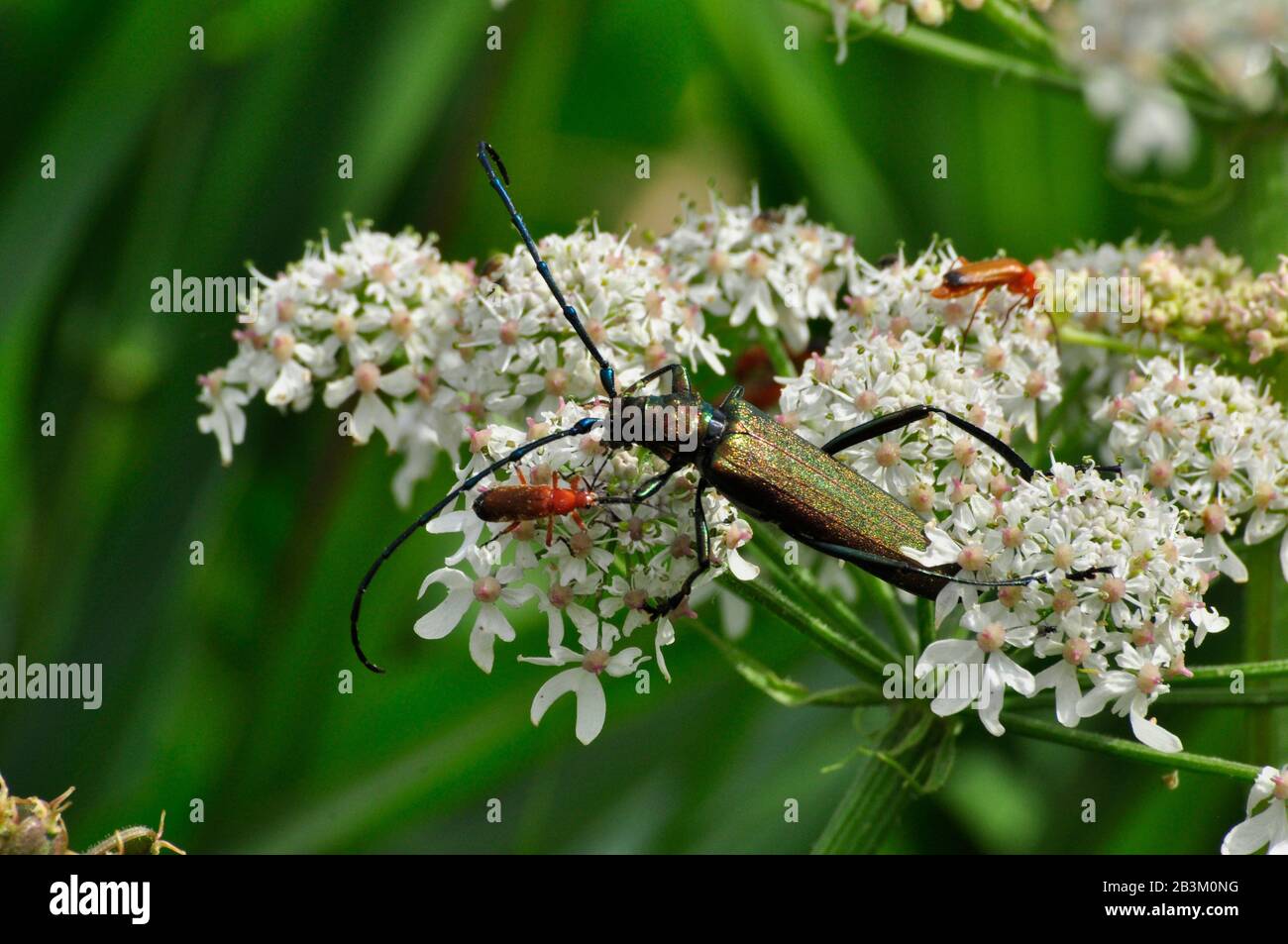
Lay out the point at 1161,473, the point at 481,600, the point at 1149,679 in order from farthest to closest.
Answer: the point at 1161,473 → the point at 481,600 → the point at 1149,679

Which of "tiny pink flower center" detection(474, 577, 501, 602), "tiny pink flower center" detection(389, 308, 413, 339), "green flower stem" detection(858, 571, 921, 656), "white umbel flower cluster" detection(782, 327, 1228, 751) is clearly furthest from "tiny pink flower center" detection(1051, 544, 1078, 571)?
"tiny pink flower center" detection(389, 308, 413, 339)

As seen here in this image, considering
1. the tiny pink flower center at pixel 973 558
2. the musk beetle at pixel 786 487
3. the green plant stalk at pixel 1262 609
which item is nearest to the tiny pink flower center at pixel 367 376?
the musk beetle at pixel 786 487

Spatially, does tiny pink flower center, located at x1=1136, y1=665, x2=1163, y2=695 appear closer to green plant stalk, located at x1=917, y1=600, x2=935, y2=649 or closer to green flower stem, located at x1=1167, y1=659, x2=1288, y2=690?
green flower stem, located at x1=1167, y1=659, x2=1288, y2=690

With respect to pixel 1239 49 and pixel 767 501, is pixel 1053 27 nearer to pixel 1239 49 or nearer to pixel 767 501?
pixel 1239 49

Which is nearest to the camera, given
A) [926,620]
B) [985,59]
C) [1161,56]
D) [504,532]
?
[504,532]

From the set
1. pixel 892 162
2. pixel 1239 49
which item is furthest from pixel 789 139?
pixel 1239 49

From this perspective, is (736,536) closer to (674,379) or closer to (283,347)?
(674,379)

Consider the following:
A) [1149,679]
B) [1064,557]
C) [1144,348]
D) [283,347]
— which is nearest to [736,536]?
[1064,557]
